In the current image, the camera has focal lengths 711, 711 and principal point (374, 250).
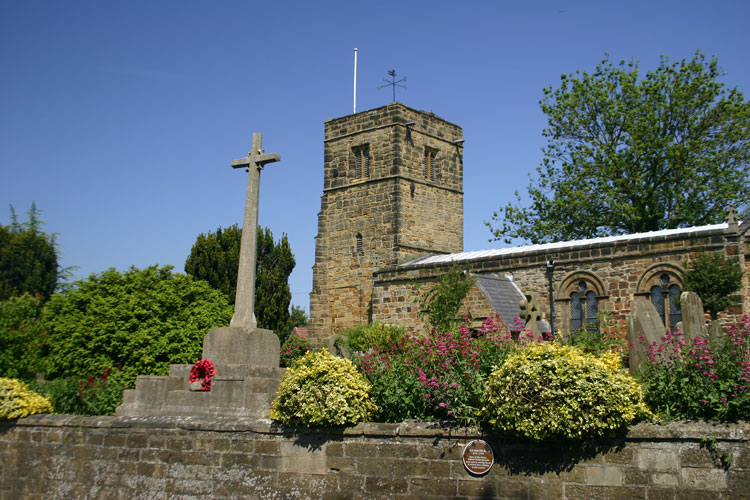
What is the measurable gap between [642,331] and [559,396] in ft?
9.93

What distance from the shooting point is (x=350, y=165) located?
31500 mm

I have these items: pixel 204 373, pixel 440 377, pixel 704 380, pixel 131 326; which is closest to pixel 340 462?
pixel 440 377

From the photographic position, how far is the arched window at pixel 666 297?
2061 cm

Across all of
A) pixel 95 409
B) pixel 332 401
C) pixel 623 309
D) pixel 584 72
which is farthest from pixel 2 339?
pixel 584 72

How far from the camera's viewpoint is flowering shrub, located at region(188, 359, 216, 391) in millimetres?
10492

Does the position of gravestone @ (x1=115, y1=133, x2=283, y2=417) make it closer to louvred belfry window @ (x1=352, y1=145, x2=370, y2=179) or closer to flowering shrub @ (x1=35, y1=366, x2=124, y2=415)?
flowering shrub @ (x1=35, y1=366, x2=124, y2=415)

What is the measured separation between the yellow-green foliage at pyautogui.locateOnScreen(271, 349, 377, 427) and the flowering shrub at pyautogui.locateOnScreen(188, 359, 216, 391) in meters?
1.86

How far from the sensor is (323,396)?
27.5 ft

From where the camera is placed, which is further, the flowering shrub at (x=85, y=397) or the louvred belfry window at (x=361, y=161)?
the louvred belfry window at (x=361, y=161)

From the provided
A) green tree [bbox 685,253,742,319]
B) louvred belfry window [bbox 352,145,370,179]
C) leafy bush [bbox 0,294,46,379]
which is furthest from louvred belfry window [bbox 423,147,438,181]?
leafy bush [bbox 0,294,46,379]

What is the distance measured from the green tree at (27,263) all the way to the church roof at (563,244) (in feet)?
84.3

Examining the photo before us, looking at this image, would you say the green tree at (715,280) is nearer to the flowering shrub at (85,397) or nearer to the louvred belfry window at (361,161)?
the flowering shrub at (85,397)

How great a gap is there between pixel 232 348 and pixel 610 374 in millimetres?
5709

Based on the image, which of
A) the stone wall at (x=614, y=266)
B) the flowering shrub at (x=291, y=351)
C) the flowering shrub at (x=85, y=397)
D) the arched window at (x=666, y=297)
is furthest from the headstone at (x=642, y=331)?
the arched window at (x=666, y=297)
